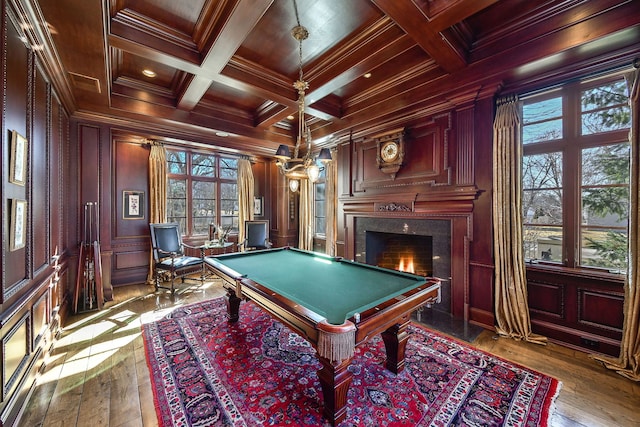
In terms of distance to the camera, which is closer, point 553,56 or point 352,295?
point 352,295

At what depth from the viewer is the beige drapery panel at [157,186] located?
5.04 metres

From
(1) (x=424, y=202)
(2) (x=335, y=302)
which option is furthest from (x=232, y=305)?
(1) (x=424, y=202)

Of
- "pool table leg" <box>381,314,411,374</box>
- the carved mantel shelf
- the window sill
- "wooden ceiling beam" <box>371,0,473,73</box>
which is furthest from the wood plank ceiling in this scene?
"pool table leg" <box>381,314,411,374</box>

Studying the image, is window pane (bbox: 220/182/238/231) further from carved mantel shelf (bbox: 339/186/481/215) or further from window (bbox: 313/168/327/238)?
carved mantel shelf (bbox: 339/186/481/215)

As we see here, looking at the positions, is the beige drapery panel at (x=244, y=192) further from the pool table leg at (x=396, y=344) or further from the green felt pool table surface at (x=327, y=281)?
the pool table leg at (x=396, y=344)

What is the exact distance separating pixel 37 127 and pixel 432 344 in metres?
4.57

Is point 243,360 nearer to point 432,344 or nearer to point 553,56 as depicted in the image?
point 432,344

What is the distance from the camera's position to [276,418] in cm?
173

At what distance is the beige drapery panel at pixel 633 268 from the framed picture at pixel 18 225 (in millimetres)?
5161

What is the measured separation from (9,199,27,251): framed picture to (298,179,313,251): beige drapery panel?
4.66 m

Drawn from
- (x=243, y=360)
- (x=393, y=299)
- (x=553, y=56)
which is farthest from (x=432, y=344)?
(x=553, y=56)

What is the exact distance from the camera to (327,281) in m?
2.40

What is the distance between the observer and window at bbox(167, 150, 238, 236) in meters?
5.58

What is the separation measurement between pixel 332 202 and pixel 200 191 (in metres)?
3.22
